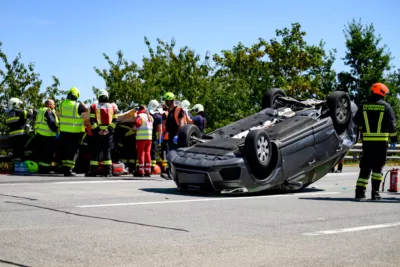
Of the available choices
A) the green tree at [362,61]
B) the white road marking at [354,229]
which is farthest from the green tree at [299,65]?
the white road marking at [354,229]

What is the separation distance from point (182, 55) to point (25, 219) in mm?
46704

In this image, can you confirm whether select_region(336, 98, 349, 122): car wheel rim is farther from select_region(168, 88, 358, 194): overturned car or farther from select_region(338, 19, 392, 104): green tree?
select_region(338, 19, 392, 104): green tree

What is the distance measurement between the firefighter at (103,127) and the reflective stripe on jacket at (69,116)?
386 millimetres

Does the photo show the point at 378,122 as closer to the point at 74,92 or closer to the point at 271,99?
the point at 271,99

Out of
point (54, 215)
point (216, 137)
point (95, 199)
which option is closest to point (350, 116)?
point (216, 137)

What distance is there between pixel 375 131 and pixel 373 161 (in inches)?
19.4

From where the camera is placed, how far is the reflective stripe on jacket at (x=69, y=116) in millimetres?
17328

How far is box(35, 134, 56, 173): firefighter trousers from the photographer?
17750 mm

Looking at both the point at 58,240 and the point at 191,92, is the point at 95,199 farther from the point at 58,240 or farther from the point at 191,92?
the point at 191,92

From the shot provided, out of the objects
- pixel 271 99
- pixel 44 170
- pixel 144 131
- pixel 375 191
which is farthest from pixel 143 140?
pixel 375 191

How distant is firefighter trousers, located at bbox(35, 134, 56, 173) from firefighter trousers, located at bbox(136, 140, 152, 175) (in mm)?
2091

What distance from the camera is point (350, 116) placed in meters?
13.9

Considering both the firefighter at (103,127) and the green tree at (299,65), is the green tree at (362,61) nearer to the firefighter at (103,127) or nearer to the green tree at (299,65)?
the green tree at (299,65)

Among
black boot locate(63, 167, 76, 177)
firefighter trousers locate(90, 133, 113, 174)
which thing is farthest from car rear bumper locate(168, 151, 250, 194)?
black boot locate(63, 167, 76, 177)
